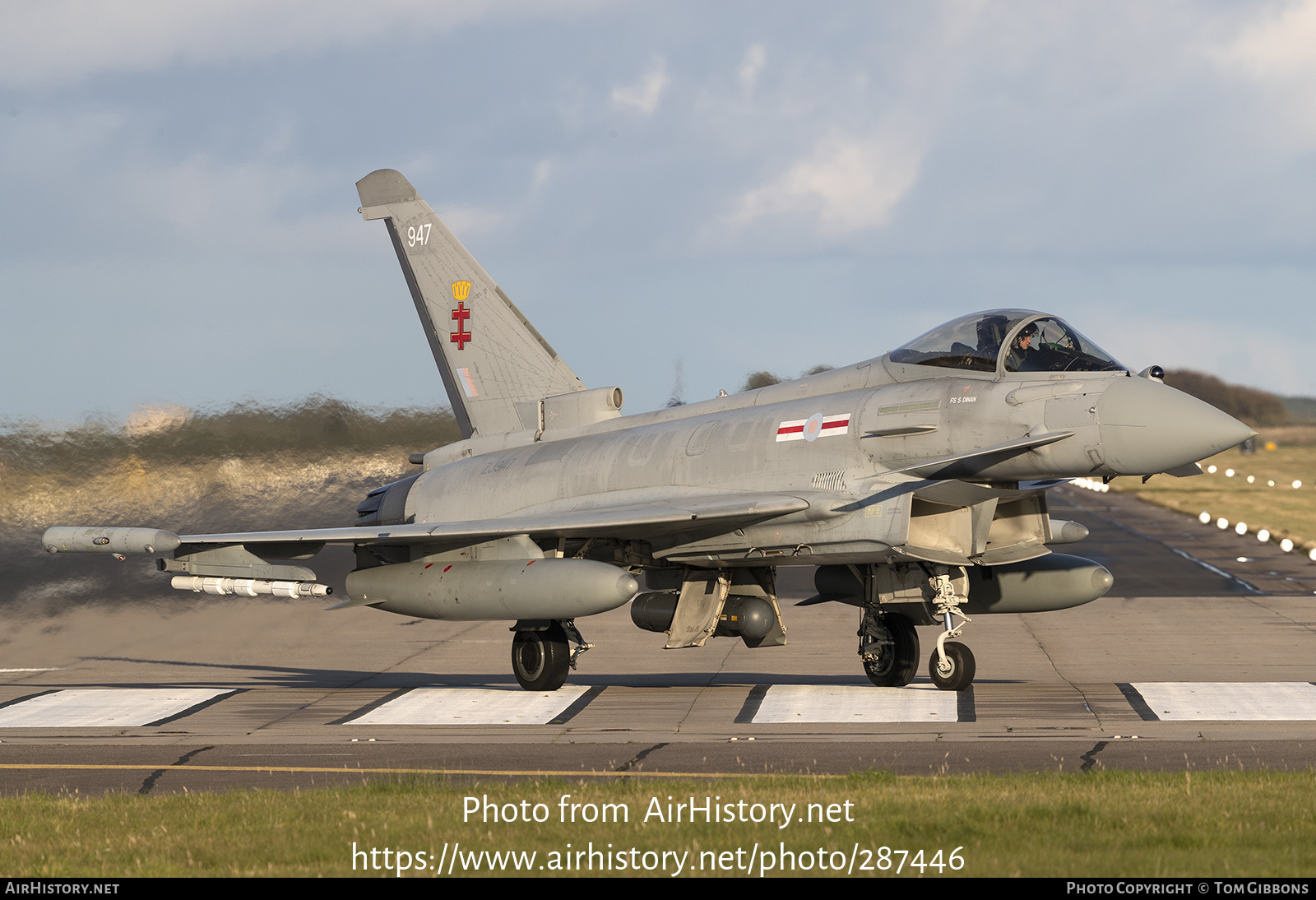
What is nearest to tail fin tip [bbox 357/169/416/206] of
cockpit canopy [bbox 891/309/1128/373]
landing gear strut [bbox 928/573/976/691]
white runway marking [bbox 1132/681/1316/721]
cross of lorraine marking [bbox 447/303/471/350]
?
cross of lorraine marking [bbox 447/303/471/350]

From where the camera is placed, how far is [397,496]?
17625 mm

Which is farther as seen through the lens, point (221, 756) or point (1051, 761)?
point (221, 756)

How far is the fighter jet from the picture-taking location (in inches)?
494

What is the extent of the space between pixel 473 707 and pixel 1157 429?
7.54 metres

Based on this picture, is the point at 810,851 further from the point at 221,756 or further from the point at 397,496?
the point at 397,496

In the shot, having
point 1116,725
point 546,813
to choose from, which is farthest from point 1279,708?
point 546,813

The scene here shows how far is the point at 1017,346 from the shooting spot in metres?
12.9

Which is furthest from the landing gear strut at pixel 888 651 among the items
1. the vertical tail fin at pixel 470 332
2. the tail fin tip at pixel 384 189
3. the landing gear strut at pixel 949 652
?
the tail fin tip at pixel 384 189

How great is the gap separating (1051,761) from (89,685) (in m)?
12.6

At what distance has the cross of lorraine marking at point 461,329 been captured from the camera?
61.1 feet

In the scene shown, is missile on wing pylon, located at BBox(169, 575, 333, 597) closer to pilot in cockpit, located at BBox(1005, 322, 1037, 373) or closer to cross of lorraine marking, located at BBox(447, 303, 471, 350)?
cross of lorraine marking, located at BBox(447, 303, 471, 350)

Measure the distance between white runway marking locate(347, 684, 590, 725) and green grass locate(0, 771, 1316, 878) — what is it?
4.52m

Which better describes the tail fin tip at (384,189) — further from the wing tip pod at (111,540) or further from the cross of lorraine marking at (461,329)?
the wing tip pod at (111,540)

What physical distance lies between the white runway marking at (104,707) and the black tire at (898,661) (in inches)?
302
